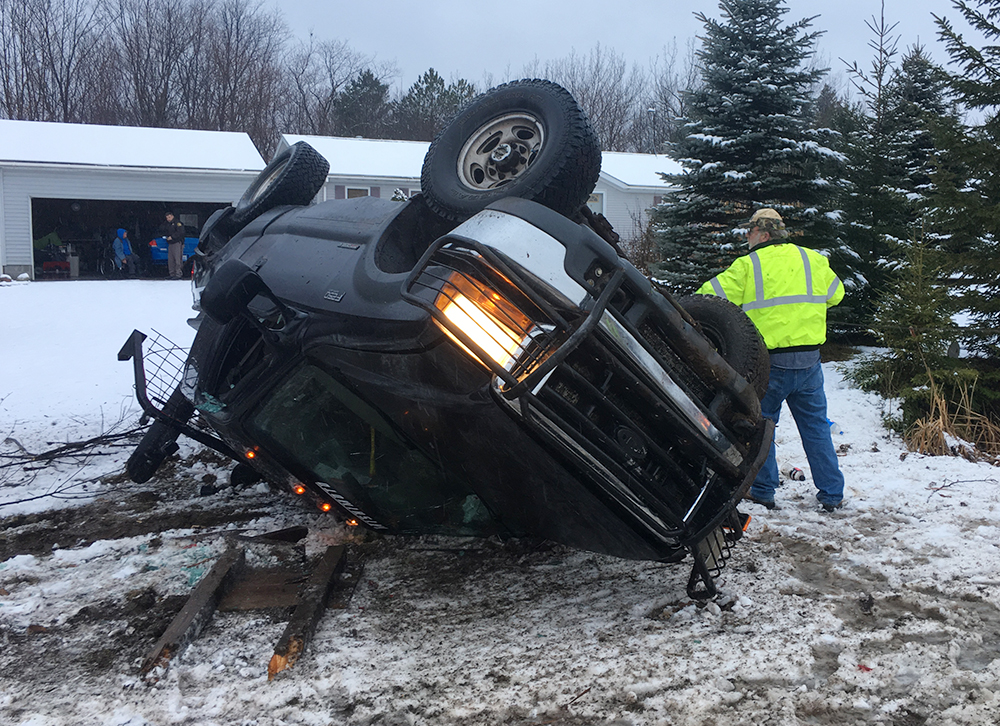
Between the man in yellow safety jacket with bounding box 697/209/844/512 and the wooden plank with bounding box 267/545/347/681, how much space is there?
260cm

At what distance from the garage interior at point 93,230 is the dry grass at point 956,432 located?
67.2 ft

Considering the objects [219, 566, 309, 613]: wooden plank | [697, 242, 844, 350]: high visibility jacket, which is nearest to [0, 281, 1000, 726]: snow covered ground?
[219, 566, 309, 613]: wooden plank

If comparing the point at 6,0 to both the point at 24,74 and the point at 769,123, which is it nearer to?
the point at 24,74

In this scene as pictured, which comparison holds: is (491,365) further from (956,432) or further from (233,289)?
(956,432)

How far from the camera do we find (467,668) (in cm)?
306

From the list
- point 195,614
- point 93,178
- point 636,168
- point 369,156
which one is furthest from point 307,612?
point 636,168

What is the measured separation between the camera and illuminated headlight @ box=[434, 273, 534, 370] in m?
2.71

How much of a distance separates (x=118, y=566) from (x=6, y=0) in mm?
49665

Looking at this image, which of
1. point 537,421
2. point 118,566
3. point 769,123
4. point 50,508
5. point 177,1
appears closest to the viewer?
point 537,421

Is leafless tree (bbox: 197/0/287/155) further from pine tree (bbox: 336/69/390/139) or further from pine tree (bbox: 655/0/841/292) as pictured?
pine tree (bbox: 655/0/841/292)

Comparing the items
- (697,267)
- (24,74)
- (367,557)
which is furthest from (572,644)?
(24,74)

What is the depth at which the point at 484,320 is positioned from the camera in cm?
275

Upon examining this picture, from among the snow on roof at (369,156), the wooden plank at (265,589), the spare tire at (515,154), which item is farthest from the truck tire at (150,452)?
the snow on roof at (369,156)

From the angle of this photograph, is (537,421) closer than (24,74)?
Yes
